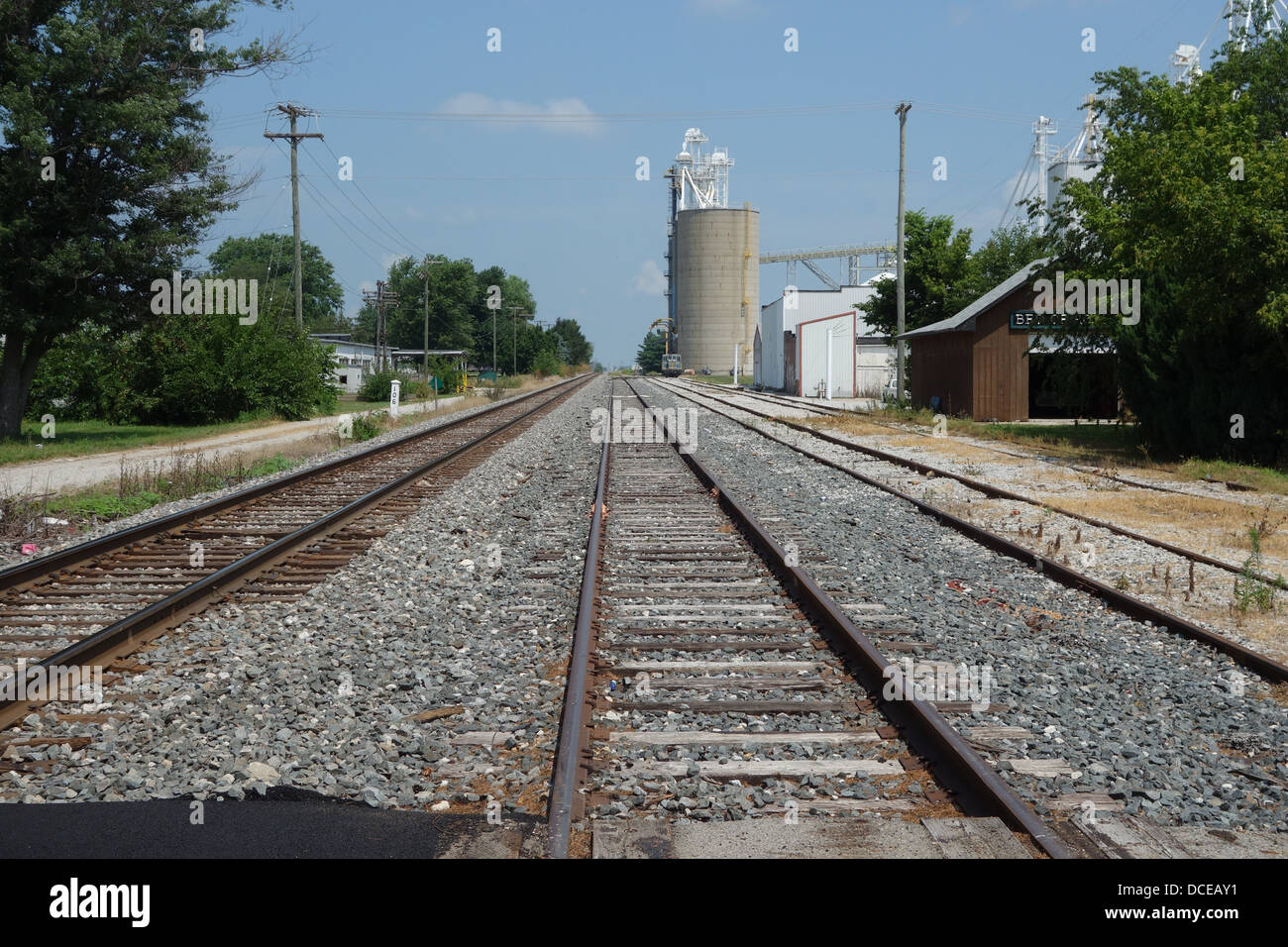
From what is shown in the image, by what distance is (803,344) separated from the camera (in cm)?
5606

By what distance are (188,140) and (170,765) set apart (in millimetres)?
22506

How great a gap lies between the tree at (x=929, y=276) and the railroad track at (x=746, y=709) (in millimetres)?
41827

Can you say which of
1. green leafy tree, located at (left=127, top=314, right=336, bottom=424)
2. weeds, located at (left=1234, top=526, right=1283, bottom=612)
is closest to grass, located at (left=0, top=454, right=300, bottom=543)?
weeds, located at (left=1234, top=526, right=1283, bottom=612)

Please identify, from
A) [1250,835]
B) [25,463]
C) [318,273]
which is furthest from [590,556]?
[318,273]

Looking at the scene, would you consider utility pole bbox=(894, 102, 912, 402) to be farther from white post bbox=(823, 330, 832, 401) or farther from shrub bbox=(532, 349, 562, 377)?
shrub bbox=(532, 349, 562, 377)

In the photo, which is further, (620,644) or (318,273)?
(318,273)

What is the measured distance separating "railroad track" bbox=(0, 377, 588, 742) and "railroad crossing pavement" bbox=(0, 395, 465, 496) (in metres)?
4.01

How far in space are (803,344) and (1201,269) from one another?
38.5m

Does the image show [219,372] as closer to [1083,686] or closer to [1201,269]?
[1201,269]

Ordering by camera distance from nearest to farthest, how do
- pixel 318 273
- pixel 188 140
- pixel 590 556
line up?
pixel 590 556
pixel 188 140
pixel 318 273

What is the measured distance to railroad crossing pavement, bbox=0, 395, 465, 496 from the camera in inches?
665

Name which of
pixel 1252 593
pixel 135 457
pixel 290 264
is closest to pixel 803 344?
pixel 135 457
